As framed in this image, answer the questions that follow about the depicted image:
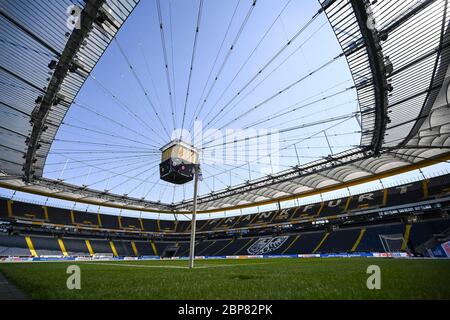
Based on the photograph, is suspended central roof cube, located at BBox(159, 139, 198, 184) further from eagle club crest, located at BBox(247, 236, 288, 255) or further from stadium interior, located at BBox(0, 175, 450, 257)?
stadium interior, located at BBox(0, 175, 450, 257)

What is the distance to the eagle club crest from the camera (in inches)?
1852

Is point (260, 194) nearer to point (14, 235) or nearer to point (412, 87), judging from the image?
point (412, 87)

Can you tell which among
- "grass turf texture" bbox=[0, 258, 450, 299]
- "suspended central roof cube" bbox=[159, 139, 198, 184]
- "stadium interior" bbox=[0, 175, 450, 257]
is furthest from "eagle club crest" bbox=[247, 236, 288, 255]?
"grass turf texture" bbox=[0, 258, 450, 299]

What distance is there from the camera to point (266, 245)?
49.0 metres

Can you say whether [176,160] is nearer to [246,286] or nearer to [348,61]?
[348,61]

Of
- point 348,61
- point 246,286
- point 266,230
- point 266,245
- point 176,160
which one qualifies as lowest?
point 266,245

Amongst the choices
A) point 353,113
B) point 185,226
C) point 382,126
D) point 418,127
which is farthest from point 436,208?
point 185,226

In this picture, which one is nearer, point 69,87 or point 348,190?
point 69,87

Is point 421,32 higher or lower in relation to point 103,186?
higher

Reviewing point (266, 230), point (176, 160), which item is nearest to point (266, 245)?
point (266, 230)

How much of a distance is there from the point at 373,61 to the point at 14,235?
203 ft

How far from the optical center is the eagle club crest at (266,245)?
47.0 m

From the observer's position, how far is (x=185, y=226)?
7088 cm

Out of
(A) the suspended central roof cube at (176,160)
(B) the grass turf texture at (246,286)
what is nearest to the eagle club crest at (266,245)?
(A) the suspended central roof cube at (176,160)
